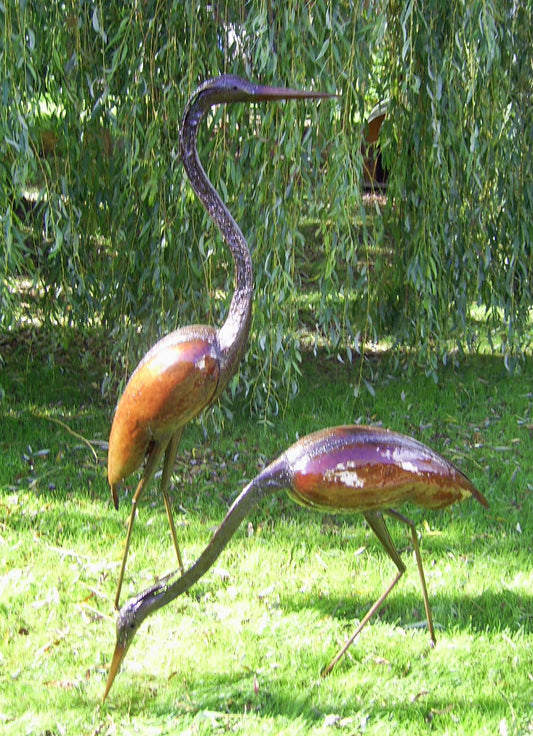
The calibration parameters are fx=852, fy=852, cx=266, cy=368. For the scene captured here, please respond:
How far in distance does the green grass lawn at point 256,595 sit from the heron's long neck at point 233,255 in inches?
38.4

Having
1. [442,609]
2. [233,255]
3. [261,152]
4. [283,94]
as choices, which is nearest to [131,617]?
[233,255]

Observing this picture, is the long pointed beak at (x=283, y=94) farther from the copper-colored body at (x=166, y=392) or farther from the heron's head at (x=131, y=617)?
the heron's head at (x=131, y=617)

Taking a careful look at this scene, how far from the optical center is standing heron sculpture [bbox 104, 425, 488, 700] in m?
2.50

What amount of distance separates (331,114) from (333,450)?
176cm

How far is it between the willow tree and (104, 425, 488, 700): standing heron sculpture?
1396 millimetres

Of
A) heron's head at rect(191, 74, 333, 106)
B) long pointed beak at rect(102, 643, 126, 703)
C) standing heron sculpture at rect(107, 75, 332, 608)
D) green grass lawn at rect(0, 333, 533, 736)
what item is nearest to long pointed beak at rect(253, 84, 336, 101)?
heron's head at rect(191, 74, 333, 106)

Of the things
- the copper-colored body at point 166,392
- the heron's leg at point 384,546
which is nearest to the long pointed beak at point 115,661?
the copper-colored body at point 166,392

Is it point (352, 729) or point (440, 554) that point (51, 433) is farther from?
point (352, 729)

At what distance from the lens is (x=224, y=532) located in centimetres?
257

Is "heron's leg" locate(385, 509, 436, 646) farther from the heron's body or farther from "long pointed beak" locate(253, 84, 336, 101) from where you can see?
"long pointed beak" locate(253, 84, 336, 101)

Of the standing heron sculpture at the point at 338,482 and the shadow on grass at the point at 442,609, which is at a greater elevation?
the standing heron sculpture at the point at 338,482

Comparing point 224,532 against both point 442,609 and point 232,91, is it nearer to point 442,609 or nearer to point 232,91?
point 442,609

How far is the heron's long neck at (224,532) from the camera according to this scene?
2.55m

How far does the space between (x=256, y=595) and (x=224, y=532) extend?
782 mm
